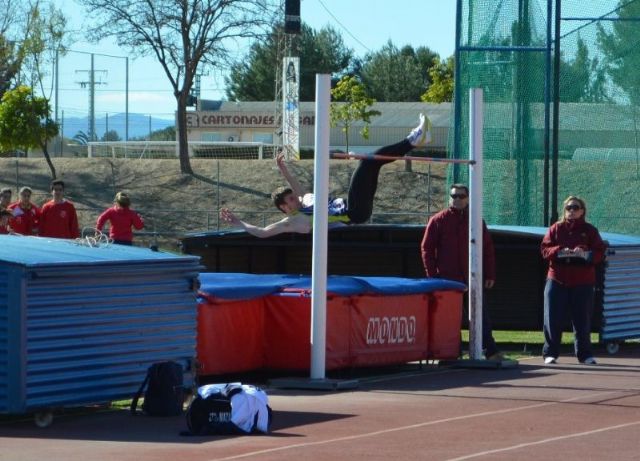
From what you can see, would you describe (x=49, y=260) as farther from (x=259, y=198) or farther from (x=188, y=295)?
(x=259, y=198)

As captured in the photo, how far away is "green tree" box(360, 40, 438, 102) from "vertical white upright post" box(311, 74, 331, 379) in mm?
80514

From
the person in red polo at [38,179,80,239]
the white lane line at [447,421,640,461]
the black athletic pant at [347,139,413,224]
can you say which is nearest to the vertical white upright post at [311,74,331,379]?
the black athletic pant at [347,139,413,224]

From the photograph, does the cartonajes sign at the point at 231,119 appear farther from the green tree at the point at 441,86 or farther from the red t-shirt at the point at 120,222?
the red t-shirt at the point at 120,222

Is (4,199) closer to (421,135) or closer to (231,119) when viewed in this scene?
(421,135)

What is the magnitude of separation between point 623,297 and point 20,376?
360 inches

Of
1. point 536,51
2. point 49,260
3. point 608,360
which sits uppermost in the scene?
point 536,51

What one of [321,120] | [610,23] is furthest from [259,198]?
[321,120]

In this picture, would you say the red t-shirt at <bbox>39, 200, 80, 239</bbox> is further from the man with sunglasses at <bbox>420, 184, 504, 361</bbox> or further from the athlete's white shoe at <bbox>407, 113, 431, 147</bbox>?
the athlete's white shoe at <bbox>407, 113, 431, 147</bbox>

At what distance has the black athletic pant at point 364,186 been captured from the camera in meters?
14.4

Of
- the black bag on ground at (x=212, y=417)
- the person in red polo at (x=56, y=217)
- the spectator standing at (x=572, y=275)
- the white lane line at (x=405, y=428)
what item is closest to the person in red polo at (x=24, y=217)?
the person in red polo at (x=56, y=217)

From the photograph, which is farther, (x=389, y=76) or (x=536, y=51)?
(x=389, y=76)

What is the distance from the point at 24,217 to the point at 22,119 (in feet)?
A: 91.4

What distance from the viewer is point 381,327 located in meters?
14.2

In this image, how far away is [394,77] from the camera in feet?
310
